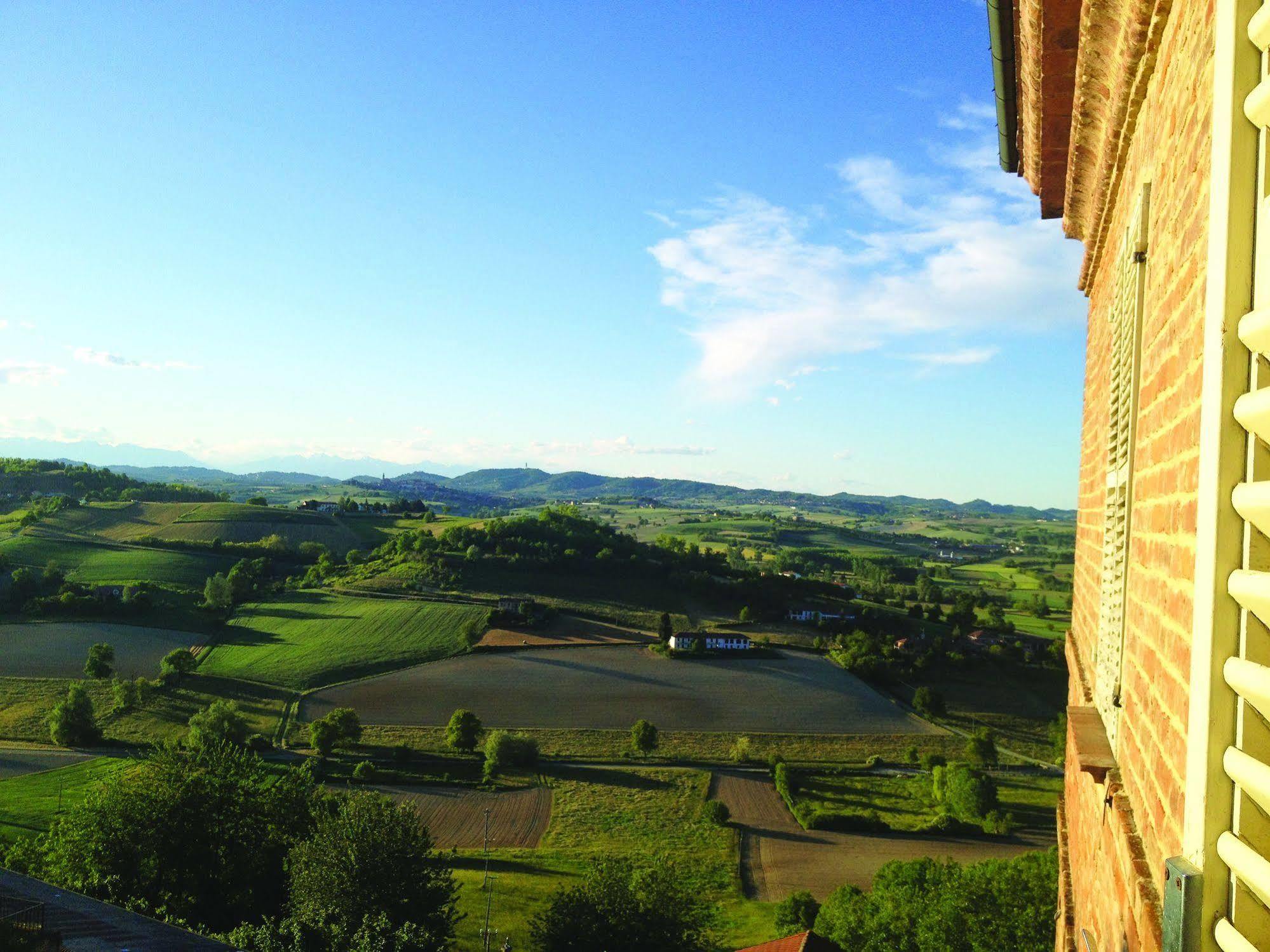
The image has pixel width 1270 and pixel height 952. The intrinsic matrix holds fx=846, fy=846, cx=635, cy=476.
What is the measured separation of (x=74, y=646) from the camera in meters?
54.1

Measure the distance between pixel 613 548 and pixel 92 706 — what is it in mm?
48212

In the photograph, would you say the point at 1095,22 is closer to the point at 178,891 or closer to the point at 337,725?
the point at 178,891

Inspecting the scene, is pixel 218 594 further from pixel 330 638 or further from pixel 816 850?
pixel 816 850

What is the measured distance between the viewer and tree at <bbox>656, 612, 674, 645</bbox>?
6378cm

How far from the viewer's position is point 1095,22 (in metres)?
3.30

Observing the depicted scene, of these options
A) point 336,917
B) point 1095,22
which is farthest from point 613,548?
point 1095,22

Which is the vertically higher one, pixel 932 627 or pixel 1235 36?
pixel 1235 36

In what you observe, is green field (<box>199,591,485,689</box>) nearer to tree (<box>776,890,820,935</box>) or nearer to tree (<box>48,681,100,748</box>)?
tree (<box>48,681,100,748</box>)

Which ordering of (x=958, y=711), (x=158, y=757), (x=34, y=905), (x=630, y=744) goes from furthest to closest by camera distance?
(x=958, y=711) → (x=630, y=744) → (x=158, y=757) → (x=34, y=905)

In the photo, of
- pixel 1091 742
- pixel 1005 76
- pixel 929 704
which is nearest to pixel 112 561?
pixel 929 704

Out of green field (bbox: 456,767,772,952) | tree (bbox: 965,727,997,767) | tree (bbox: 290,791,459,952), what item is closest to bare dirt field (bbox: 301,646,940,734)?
tree (bbox: 965,727,997,767)

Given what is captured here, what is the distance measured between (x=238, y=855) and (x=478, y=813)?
44.0 feet

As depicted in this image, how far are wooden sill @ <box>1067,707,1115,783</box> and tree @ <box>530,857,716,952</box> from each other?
20.9 metres

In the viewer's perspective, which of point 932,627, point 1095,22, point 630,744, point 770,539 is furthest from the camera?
point 770,539
